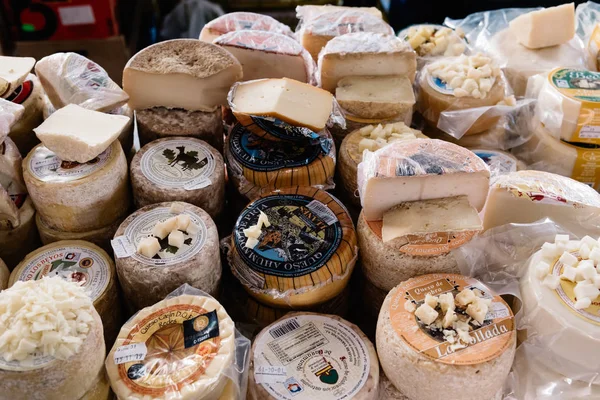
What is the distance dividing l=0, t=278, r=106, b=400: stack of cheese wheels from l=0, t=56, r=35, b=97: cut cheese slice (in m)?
0.83

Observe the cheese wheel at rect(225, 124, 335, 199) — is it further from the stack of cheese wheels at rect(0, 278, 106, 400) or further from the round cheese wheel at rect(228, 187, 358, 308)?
the stack of cheese wheels at rect(0, 278, 106, 400)

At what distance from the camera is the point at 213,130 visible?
1.93 meters

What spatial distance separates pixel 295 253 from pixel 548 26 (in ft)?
5.01

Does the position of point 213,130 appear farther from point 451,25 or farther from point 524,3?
point 524,3

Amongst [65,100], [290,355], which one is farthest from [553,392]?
[65,100]

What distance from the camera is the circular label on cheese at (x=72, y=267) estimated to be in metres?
1.50

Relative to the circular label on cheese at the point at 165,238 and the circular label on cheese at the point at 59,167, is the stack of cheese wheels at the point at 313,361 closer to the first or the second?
the circular label on cheese at the point at 165,238

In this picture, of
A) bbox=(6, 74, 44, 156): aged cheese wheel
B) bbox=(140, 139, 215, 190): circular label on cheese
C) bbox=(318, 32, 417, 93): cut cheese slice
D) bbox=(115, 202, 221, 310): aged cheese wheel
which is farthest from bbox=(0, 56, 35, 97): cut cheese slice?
bbox=(318, 32, 417, 93): cut cheese slice

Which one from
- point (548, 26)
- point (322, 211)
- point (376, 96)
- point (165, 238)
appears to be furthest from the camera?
point (548, 26)

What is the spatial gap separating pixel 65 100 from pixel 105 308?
739 millimetres

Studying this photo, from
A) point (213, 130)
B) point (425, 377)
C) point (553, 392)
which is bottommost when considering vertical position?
point (553, 392)

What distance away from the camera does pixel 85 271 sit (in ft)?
A: 5.04

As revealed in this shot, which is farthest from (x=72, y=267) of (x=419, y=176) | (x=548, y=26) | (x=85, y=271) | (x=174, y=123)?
(x=548, y=26)

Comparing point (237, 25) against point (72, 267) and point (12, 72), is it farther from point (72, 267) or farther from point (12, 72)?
point (72, 267)
